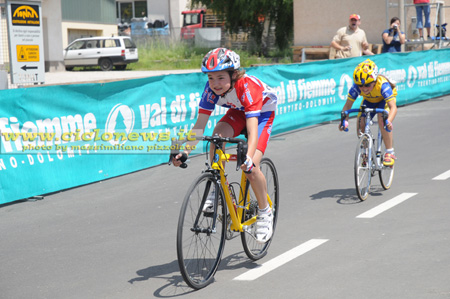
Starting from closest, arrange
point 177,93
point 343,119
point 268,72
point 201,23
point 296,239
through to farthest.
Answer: point 296,239
point 343,119
point 177,93
point 268,72
point 201,23

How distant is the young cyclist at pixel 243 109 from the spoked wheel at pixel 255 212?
9cm

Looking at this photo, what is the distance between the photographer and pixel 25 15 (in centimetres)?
1448

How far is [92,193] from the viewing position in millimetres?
9852

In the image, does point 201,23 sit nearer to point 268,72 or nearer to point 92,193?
point 268,72

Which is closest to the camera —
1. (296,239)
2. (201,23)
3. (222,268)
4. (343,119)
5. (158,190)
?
(222,268)

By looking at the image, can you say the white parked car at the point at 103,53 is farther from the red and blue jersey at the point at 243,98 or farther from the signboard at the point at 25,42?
the red and blue jersey at the point at 243,98

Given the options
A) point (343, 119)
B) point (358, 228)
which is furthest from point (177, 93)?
point (358, 228)

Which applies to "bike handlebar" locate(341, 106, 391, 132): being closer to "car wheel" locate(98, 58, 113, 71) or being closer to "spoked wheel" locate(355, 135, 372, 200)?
"spoked wheel" locate(355, 135, 372, 200)

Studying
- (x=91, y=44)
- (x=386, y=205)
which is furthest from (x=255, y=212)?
(x=91, y=44)

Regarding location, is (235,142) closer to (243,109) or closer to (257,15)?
(243,109)

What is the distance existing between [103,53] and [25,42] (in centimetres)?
2768

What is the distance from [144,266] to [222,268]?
0.69 meters

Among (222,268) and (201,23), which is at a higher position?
(201,23)

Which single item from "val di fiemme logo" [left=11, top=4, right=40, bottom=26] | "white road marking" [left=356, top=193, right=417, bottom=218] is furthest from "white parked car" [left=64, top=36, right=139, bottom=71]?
"white road marking" [left=356, top=193, right=417, bottom=218]
